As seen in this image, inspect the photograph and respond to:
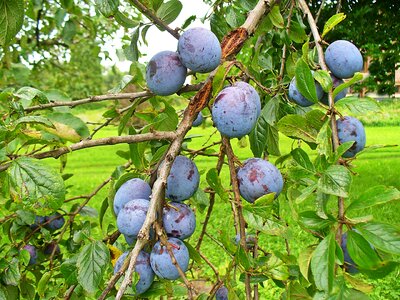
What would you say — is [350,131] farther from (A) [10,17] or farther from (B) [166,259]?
(A) [10,17]

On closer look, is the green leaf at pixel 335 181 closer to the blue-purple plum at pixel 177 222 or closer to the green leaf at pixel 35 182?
the blue-purple plum at pixel 177 222

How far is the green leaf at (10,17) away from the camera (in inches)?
32.8

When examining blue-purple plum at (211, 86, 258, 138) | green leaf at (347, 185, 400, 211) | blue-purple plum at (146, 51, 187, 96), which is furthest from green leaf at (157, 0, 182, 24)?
green leaf at (347, 185, 400, 211)

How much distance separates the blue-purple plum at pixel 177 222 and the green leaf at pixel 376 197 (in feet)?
0.87

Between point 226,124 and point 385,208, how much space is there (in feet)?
15.2

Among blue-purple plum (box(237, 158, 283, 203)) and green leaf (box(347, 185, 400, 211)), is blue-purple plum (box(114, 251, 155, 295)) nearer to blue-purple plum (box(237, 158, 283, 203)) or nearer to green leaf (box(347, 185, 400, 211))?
blue-purple plum (box(237, 158, 283, 203))

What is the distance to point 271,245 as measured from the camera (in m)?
4.26

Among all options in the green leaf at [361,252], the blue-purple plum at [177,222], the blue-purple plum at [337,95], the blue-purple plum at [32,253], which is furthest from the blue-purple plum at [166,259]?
the blue-purple plum at [32,253]

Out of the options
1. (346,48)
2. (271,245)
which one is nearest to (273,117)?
(346,48)

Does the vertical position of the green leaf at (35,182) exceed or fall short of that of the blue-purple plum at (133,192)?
it exceeds it

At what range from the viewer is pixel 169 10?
35.9 inches

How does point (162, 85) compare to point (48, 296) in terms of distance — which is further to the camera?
point (48, 296)

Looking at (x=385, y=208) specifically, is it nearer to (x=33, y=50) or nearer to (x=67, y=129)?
(x=33, y=50)

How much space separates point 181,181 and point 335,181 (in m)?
0.29
